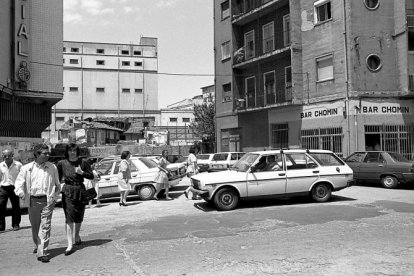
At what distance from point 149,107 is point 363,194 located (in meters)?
57.5

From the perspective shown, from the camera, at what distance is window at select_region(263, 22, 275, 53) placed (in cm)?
2684

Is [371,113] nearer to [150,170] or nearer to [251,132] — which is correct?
[251,132]

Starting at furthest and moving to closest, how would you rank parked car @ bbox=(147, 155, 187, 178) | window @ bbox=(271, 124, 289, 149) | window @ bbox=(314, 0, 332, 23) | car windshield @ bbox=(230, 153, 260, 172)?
window @ bbox=(271, 124, 289, 149), window @ bbox=(314, 0, 332, 23), parked car @ bbox=(147, 155, 187, 178), car windshield @ bbox=(230, 153, 260, 172)

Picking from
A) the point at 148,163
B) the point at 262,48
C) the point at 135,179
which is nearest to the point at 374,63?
the point at 262,48

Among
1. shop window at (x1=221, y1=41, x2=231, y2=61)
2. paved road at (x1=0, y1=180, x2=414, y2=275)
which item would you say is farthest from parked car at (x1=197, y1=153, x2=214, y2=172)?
paved road at (x1=0, y1=180, x2=414, y2=275)

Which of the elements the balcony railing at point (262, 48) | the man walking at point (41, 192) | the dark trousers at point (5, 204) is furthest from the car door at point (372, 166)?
the man walking at point (41, 192)

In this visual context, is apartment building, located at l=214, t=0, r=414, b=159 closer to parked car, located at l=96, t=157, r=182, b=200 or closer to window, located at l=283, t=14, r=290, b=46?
window, located at l=283, t=14, r=290, b=46

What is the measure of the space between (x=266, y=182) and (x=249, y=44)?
20.1 meters

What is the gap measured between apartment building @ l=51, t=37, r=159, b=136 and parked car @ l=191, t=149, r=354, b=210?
181ft

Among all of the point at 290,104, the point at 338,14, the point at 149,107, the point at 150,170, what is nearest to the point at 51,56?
the point at 150,170

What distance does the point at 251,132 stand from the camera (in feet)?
93.8

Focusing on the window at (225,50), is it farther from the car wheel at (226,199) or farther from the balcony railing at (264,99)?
the car wheel at (226,199)

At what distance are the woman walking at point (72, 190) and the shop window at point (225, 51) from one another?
2567 centimetres

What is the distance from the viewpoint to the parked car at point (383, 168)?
49.3 feet
